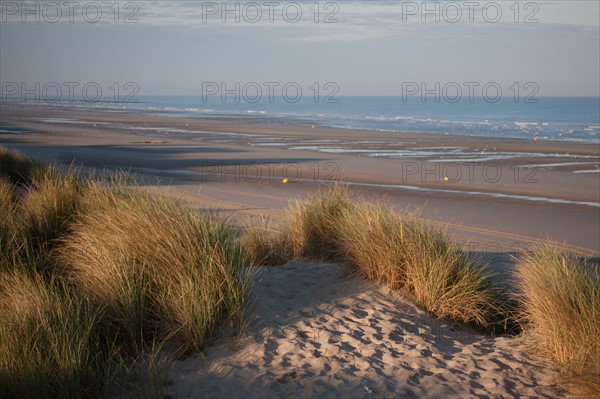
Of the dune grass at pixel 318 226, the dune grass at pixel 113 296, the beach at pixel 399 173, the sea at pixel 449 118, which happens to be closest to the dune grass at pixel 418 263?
the dune grass at pixel 318 226

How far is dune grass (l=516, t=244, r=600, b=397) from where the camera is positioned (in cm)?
566

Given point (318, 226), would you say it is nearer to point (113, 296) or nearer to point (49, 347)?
point (113, 296)

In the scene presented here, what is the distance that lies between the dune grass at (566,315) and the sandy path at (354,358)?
8.1 inches

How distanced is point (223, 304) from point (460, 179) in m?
15.7

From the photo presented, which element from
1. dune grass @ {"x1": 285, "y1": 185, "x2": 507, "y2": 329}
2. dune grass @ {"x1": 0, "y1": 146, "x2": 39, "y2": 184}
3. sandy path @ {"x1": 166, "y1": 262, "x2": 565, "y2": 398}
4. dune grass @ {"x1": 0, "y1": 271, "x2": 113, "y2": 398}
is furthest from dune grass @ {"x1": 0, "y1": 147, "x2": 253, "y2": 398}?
dune grass @ {"x1": 0, "y1": 146, "x2": 39, "y2": 184}

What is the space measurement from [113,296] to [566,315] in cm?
389

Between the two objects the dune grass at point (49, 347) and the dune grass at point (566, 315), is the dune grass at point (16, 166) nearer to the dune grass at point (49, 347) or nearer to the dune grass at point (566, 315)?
the dune grass at point (49, 347)

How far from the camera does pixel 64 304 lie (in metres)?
5.60

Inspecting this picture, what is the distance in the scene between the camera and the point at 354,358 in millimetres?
5715

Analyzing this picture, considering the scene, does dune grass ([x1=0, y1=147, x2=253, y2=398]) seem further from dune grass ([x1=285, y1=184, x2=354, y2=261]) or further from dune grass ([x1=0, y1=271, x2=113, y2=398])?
dune grass ([x1=285, y1=184, x2=354, y2=261])

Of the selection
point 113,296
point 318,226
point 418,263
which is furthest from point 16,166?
point 418,263

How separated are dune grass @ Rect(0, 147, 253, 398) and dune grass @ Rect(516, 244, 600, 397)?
2.65 metres

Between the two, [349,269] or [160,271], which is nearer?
[160,271]

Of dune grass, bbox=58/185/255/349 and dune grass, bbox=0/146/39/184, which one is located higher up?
dune grass, bbox=0/146/39/184
